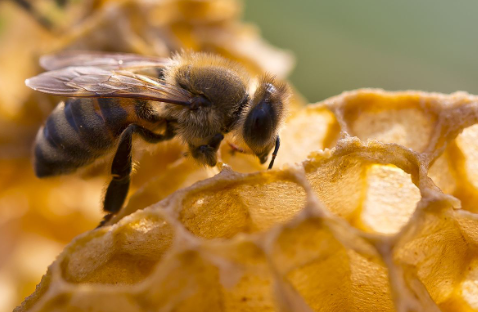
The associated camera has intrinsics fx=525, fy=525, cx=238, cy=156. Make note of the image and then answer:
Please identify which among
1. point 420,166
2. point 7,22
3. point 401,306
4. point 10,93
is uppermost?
point 420,166

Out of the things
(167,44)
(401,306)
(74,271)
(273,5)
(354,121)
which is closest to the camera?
(401,306)

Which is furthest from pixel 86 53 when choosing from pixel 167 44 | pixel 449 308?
pixel 449 308

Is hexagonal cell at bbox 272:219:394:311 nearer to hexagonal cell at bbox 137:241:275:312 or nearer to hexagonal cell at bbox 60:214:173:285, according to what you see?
hexagonal cell at bbox 137:241:275:312

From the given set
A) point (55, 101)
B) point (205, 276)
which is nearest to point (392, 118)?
point (205, 276)

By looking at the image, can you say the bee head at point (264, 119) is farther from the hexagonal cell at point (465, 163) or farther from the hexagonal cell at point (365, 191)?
the hexagonal cell at point (465, 163)

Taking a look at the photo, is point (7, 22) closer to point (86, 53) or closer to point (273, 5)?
point (86, 53)

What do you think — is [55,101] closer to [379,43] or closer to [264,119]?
[264,119]

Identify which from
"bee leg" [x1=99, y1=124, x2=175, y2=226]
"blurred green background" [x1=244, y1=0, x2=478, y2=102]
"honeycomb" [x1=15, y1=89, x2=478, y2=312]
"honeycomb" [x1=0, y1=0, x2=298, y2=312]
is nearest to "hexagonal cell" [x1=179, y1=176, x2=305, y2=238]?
"honeycomb" [x1=15, y1=89, x2=478, y2=312]
